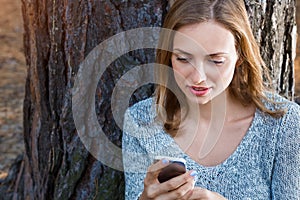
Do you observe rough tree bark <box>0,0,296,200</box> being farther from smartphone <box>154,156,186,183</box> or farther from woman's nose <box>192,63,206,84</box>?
smartphone <box>154,156,186,183</box>

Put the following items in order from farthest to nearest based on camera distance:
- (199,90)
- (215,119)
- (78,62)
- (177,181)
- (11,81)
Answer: (11,81) < (78,62) < (215,119) < (199,90) < (177,181)

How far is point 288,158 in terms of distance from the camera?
229 cm

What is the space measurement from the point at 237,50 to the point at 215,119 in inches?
11.5

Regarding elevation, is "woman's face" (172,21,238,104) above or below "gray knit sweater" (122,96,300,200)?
above

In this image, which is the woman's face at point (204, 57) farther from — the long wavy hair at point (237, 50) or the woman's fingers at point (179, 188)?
the woman's fingers at point (179, 188)

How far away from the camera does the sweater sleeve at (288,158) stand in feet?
7.49

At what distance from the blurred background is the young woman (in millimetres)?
2108

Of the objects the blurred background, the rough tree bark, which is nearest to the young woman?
the rough tree bark

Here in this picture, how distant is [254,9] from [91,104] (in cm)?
75

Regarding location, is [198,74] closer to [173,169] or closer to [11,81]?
[173,169]

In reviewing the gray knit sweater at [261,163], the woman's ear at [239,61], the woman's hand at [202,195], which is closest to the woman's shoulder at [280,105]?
the gray knit sweater at [261,163]

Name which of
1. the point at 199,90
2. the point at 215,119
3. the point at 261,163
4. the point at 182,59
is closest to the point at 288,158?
the point at 261,163

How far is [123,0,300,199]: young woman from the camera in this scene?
213 cm

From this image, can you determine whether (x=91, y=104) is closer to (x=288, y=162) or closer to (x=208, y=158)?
(x=208, y=158)
